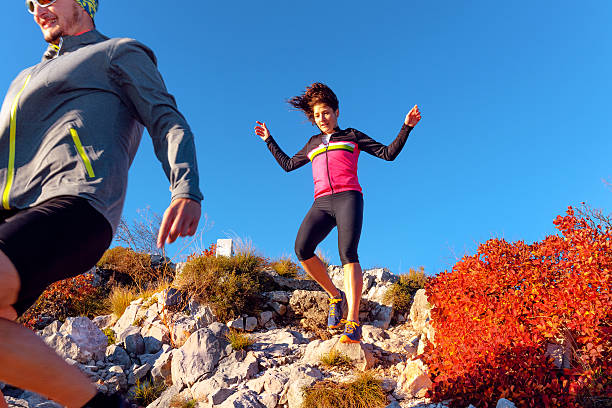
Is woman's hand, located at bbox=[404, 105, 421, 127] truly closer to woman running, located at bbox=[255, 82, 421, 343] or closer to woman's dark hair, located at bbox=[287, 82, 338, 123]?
woman running, located at bbox=[255, 82, 421, 343]

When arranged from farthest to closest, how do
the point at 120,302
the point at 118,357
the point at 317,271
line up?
1. the point at 120,302
2. the point at 118,357
3. the point at 317,271

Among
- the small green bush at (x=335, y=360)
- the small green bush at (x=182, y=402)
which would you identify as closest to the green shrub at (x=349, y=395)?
the small green bush at (x=335, y=360)

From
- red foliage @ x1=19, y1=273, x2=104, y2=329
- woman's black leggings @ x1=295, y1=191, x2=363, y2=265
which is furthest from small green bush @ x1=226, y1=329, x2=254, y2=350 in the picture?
red foliage @ x1=19, y1=273, x2=104, y2=329

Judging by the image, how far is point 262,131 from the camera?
21.5 ft

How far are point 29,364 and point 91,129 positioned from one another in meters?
1.00

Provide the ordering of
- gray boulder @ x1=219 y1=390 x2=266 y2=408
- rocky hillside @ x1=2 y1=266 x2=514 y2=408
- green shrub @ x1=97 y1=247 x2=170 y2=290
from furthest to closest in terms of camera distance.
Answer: green shrub @ x1=97 y1=247 x2=170 y2=290 → rocky hillside @ x1=2 y1=266 x2=514 y2=408 → gray boulder @ x1=219 y1=390 x2=266 y2=408

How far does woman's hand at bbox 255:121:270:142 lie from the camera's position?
6.54m

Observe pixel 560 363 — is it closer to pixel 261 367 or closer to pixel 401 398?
pixel 401 398

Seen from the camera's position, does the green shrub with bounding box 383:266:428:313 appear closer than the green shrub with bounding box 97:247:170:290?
Yes

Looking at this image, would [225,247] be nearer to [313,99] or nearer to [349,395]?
[313,99]

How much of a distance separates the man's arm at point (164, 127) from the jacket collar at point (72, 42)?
0.32 metres

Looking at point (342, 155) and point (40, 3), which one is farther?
point (342, 155)

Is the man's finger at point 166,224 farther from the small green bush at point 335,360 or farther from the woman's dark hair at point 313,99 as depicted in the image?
the woman's dark hair at point 313,99

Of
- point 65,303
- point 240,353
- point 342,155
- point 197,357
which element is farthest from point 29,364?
point 65,303
